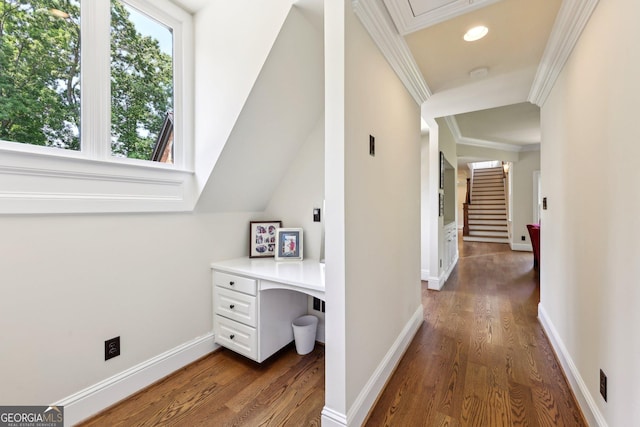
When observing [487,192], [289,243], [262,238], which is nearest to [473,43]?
[289,243]

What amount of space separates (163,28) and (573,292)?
10.6 ft

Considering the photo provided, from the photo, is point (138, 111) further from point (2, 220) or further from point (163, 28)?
point (2, 220)

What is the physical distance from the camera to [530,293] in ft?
11.6

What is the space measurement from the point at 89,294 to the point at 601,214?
8.78 feet

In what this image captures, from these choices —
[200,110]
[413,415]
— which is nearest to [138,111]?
[200,110]

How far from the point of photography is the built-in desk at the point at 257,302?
Answer: 1837 millimetres

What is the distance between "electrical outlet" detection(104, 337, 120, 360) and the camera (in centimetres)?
156

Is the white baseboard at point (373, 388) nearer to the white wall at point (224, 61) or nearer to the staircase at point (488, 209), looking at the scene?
the white wall at point (224, 61)

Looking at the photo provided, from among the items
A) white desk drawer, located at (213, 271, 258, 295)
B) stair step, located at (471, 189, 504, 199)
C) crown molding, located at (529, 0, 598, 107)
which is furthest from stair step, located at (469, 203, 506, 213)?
white desk drawer, located at (213, 271, 258, 295)

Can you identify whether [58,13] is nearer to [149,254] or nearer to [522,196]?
[149,254]

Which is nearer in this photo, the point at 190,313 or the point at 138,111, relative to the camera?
the point at 138,111

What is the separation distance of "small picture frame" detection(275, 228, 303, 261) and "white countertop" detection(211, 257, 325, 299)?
0.10 metres

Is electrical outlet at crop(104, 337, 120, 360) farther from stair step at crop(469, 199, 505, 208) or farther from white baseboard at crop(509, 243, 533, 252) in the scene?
stair step at crop(469, 199, 505, 208)

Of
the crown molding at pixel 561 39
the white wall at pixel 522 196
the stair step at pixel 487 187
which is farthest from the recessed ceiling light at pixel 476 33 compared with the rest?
the stair step at pixel 487 187
